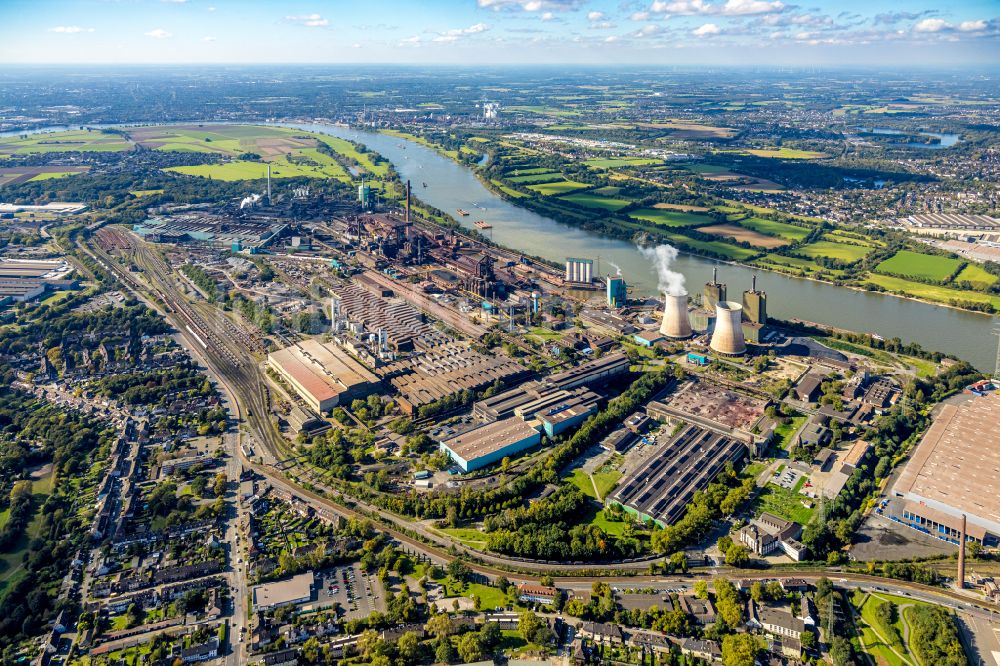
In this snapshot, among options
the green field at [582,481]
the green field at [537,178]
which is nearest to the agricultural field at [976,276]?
the green field at [582,481]

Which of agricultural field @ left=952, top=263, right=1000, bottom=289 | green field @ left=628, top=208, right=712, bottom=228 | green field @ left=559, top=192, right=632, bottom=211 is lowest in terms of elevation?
agricultural field @ left=952, top=263, right=1000, bottom=289

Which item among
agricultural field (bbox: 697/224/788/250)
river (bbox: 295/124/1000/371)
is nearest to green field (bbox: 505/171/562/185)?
river (bbox: 295/124/1000/371)

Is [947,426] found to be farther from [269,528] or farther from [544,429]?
[269,528]

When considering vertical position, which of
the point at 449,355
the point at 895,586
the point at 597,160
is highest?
the point at 597,160

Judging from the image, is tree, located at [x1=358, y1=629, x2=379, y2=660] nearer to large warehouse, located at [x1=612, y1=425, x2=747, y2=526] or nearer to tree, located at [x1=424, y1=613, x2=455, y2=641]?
tree, located at [x1=424, y1=613, x2=455, y2=641]

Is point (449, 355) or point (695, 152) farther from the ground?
point (695, 152)

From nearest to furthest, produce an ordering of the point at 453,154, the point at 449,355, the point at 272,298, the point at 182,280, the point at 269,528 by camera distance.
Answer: the point at 269,528, the point at 449,355, the point at 272,298, the point at 182,280, the point at 453,154

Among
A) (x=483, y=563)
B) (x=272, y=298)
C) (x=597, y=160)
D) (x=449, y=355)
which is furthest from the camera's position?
(x=597, y=160)

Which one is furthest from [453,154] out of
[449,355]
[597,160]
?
[449,355]
